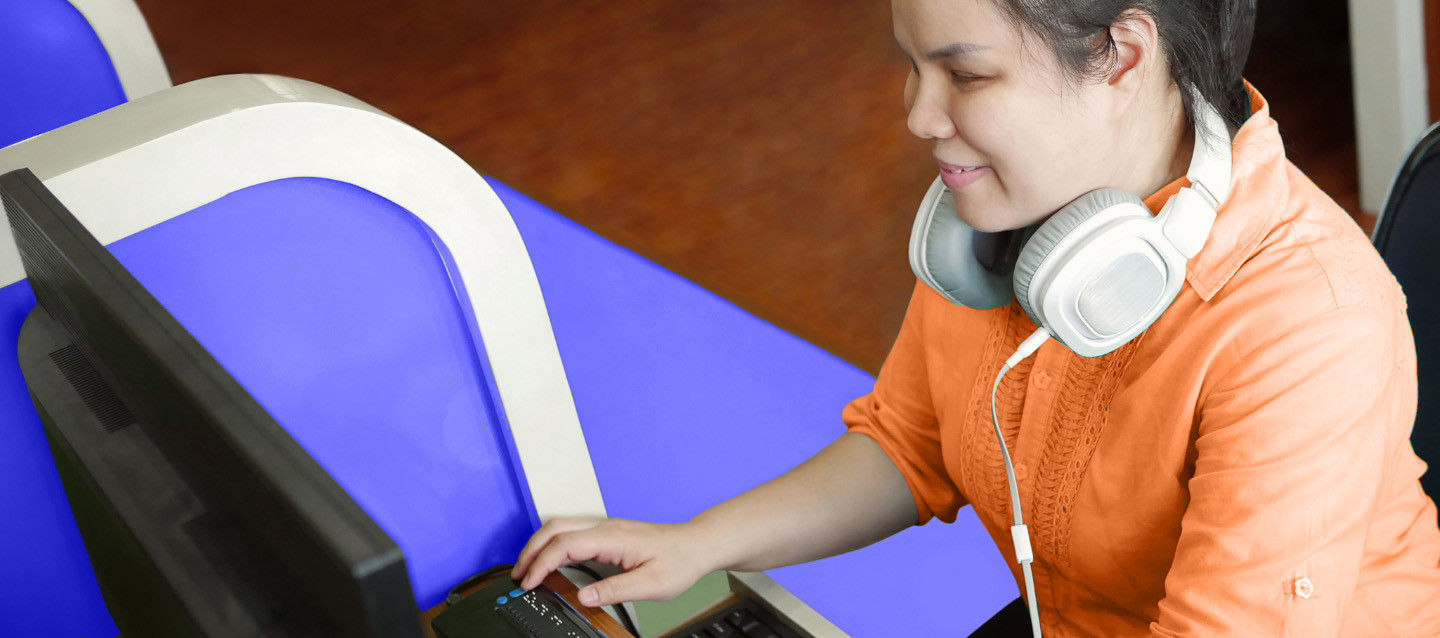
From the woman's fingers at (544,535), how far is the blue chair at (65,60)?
1.19m

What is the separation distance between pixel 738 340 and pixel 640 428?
1.07 feet

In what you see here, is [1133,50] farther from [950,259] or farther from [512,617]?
[512,617]

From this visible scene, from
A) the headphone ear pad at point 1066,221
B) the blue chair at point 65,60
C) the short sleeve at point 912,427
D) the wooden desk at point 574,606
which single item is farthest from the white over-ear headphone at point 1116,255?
the blue chair at point 65,60

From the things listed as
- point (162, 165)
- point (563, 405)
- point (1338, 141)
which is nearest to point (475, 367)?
point (563, 405)

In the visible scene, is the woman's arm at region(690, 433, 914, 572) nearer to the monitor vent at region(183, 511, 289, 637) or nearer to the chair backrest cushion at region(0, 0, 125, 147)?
the monitor vent at region(183, 511, 289, 637)

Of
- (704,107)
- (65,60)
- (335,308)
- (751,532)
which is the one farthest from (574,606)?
(704,107)

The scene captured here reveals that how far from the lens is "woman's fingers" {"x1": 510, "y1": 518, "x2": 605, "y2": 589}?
102 centimetres

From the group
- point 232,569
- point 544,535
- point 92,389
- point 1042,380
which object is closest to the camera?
point 232,569

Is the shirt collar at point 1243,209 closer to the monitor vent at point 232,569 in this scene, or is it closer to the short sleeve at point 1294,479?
the short sleeve at point 1294,479

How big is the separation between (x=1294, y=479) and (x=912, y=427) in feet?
1.42

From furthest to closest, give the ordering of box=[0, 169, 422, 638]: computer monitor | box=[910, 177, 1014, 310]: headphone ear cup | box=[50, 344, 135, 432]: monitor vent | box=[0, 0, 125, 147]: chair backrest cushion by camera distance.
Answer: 1. box=[0, 0, 125, 147]: chair backrest cushion
2. box=[910, 177, 1014, 310]: headphone ear cup
3. box=[50, 344, 135, 432]: monitor vent
4. box=[0, 169, 422, 638]: computer monitor

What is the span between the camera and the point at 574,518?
105 centimetres

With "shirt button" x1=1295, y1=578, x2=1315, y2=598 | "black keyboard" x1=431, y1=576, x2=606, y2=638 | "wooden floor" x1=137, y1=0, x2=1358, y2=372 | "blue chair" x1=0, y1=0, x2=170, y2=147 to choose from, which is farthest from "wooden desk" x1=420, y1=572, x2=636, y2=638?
"wooden floor" x1=137, y1=0, x2=1358, y2=372

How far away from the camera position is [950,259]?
89 centimetres
